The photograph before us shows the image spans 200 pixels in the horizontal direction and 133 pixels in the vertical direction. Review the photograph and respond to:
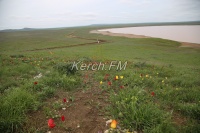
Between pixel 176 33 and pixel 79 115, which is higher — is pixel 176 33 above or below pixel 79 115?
above

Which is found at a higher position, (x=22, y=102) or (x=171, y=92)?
(x=22, y=102)

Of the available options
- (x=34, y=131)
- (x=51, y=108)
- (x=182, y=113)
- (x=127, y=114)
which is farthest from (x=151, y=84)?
(x=34, y=131)

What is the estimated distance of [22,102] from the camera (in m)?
3.29

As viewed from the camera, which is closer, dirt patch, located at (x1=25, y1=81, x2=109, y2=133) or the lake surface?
dirt patch, located at (x1=25, y1=81, x2=109, y2=133)

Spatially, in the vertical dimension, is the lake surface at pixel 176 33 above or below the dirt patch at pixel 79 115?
above

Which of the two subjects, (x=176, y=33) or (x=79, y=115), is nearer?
(x=79, y=115)

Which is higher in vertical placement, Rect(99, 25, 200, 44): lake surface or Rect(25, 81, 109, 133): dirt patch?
Rect(99, 25, 200, 44): lake surface

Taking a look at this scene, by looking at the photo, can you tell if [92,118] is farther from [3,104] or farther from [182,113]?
[182,113]

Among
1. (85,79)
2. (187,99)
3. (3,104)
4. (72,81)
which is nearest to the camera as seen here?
(3,104)

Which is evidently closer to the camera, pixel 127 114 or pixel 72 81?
pixel 127 114

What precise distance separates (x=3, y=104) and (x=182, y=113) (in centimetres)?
416

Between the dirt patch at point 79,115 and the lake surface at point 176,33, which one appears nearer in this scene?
the dirt patch at point 79,115

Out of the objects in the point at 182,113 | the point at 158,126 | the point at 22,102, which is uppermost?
the point at 22,102

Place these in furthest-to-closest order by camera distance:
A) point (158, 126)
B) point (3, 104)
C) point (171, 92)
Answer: point (171, 92) < point (3, 104) < point (158, 126)
